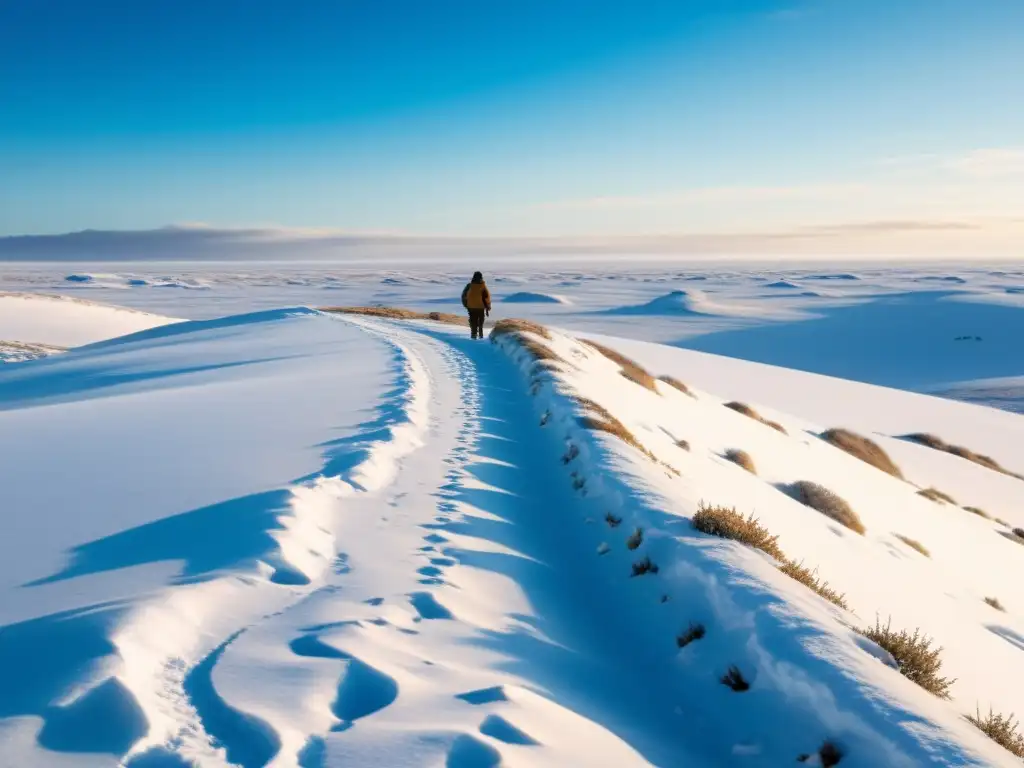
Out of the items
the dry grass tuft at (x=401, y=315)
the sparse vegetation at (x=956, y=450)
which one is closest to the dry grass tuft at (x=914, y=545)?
the sparse vegetation at (x=956, y=450)

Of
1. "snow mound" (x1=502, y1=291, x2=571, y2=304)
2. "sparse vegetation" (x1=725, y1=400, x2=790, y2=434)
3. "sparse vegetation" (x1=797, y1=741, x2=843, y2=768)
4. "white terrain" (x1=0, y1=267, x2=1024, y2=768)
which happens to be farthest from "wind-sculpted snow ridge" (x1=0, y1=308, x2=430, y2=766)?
"snow mound" (x1=502, y1=291, x2=571, y2=304)

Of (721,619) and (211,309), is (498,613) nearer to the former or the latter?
(721,619)

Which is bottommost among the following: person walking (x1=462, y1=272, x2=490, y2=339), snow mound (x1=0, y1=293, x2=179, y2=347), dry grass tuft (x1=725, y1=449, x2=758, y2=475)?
dry grass tuft (x1=725, y1=449, x2=758, y2=475)

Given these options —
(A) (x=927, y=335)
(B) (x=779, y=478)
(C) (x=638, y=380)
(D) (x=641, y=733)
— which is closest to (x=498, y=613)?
(D) (x=641, y=733)

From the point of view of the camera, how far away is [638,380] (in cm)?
2494

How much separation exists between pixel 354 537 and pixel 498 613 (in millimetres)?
1721

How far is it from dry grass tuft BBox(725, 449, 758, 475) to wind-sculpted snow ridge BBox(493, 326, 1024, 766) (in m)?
1.23

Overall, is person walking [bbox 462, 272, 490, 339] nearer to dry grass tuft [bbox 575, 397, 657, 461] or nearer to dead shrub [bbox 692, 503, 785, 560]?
dry grass tuft [bbox 575, 397, 657, 461]

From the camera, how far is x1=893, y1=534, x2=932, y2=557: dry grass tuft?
15.2 meters

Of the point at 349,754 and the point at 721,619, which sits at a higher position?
the point at 349,754

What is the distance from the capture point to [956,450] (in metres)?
32.2

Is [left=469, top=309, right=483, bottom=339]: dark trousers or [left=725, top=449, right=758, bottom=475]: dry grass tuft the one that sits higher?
[left=469, top=309, right=483, bottom=339]: dark trousers

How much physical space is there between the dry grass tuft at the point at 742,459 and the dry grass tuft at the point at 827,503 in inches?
42.1

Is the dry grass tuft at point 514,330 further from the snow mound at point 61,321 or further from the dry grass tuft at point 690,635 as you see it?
the snow mound at point 61,321
